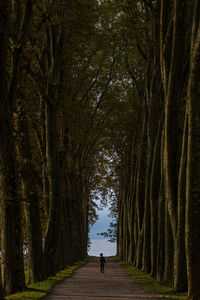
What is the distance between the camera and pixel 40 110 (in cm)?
2272

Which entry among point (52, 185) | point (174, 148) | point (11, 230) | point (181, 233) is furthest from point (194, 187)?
point (52, 185)

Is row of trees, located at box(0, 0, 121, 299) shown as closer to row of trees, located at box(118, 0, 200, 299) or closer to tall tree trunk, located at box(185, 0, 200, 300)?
row of trees, located at box(118, 0, 200, 299)

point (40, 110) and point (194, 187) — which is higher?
point (40, 110)

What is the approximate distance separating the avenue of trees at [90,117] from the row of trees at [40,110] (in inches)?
1.7

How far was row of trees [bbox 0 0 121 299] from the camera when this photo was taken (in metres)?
12.5

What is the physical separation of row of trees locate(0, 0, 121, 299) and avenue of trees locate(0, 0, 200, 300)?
0.14ft

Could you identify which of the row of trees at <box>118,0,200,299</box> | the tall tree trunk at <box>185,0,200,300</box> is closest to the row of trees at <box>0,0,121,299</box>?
the row of trees at <box>118,0,200,299</box>

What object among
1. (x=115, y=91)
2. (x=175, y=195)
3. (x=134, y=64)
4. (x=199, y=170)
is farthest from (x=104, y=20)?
(x=199, y=170)

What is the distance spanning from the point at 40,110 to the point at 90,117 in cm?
1202

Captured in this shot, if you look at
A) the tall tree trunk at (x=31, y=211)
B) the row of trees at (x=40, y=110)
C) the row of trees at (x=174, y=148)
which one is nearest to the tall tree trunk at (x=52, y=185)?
the row of trees at (x=40, y=110)

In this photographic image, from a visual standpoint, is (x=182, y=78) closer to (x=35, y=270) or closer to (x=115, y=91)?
(x=35, y=270)

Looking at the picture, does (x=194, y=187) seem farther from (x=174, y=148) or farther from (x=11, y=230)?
(x=11, y=230)

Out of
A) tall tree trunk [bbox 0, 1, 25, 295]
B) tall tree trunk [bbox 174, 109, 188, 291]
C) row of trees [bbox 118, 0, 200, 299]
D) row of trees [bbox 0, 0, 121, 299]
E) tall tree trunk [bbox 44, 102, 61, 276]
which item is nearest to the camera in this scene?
row of trees [bbox 0, 0, 121, 299]

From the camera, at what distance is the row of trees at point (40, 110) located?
1254 centimetres
